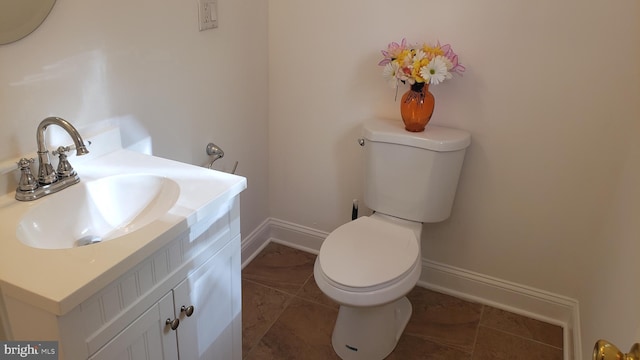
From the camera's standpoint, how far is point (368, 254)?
1.73 m

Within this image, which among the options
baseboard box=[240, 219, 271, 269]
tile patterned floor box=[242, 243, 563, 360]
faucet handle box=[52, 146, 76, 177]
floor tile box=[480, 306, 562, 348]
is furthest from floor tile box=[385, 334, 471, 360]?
faucet handle box=[52, 146, 76, 177]

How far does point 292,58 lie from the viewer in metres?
2.16

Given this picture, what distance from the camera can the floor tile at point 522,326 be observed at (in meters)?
1.98

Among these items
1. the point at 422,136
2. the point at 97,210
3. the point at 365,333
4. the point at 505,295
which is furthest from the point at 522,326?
the point at 97,210

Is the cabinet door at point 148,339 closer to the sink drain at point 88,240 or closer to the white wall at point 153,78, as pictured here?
the sink drain at point 88,240

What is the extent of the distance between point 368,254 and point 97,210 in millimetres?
902

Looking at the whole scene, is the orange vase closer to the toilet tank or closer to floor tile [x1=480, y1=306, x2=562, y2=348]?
the toilet tank

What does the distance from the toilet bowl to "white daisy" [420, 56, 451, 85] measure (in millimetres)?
581

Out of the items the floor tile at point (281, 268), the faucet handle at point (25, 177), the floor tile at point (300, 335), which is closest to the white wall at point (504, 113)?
the floor tile at point (281, 268)

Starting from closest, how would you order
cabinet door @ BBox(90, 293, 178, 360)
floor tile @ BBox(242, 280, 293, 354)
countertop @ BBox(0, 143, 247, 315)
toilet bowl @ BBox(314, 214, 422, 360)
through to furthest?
countertop @ BBox(0, 143, 247, 315)
cabinet door @ BBox(90, 293, 178, 360)
toilet bowl @ BBox(314, 214, 422, 360)
floor tile @ BBox(242, 280, 293, 354)

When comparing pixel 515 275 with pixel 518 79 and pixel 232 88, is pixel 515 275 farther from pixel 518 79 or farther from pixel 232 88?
pixel 232 88

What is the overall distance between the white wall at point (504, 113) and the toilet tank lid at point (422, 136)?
0.09 m

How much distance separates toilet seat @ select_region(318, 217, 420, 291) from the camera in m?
1.61

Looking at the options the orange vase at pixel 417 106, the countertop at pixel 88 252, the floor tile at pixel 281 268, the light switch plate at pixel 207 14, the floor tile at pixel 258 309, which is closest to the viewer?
the countertop at pixel 88 252
